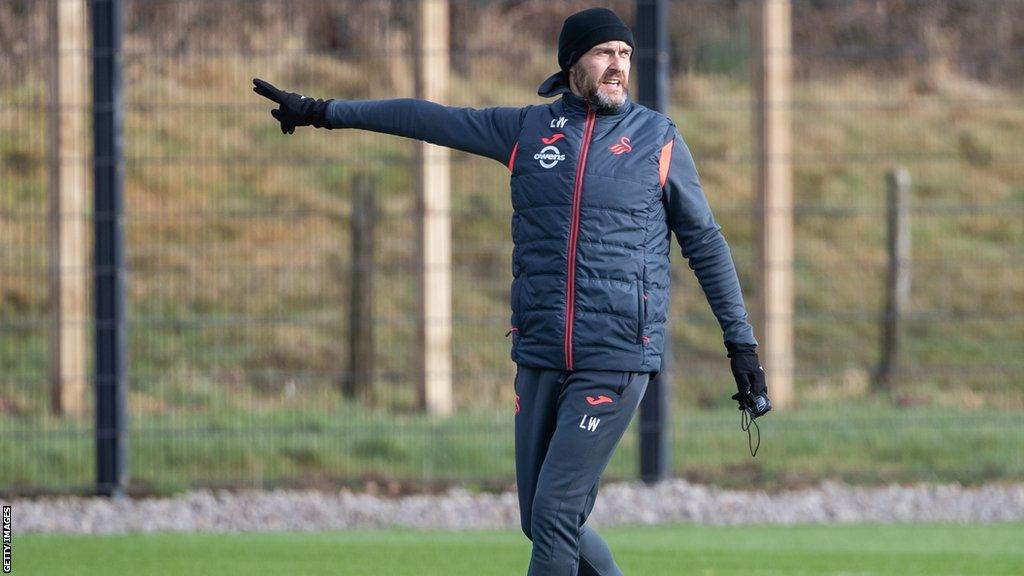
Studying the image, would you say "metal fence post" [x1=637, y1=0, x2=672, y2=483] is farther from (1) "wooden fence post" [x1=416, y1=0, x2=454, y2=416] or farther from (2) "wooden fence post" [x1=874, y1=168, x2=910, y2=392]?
(2) "wooden fence post" [x1=874, y1=168, x2=910, y2=392]

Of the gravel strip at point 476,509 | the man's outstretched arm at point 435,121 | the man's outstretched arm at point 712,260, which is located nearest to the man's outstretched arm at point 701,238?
the man's outstretched arm at point 712,260

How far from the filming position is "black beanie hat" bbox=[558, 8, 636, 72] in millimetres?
4500

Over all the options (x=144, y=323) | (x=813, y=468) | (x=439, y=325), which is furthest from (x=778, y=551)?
(x=144, y=323)

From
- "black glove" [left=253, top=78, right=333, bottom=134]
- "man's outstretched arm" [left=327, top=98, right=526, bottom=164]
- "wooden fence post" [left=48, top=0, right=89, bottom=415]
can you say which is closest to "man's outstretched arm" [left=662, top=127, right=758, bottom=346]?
"man's outstretched arm" [left=327, top=98, right=526, bottom=164]

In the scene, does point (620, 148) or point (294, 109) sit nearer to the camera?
point (620, 148)

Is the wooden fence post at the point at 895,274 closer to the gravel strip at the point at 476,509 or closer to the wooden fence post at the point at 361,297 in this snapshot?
the gravel strip at the point at 476,509

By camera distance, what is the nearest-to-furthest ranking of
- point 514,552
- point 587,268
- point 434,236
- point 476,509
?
point 587,268, point 514,552, point 476,509, point 434,236

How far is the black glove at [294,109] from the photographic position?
4719mm

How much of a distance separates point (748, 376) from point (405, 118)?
4.08 ft

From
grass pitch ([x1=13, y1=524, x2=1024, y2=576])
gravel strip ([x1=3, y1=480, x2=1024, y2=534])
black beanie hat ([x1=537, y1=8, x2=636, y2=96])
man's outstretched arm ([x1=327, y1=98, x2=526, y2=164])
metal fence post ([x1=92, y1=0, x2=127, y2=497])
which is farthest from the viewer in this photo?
metal fence post ([x1=92, y1=0, x2=127, y2=497])

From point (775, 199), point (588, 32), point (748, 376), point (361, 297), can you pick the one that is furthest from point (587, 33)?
point (361, 297)

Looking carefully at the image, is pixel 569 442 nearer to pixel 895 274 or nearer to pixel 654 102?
pixel 654 102

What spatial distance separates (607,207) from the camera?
174 inches

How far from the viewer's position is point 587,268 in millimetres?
4387
